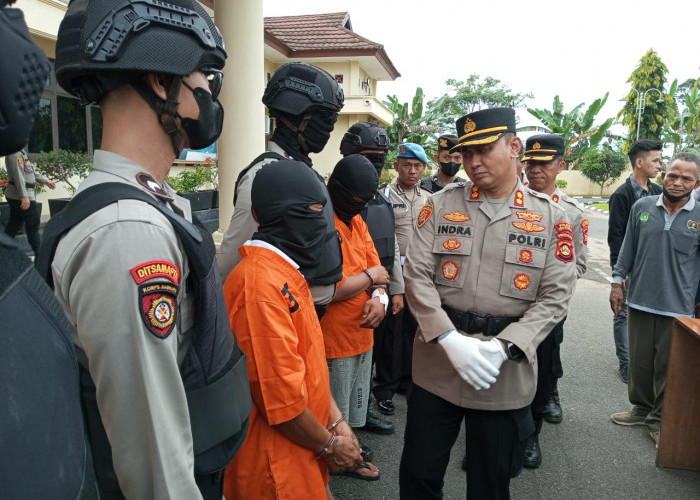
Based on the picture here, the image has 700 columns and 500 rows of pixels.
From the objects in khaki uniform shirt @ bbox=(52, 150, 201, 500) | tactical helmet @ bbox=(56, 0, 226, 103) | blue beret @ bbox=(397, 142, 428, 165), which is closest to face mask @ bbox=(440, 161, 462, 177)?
blue beret @ bbox=(397, 142, 428, 165)

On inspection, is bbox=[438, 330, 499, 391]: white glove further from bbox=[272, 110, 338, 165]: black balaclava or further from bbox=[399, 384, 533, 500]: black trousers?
bbox=[272, 110, 338, 165]: black balaclava

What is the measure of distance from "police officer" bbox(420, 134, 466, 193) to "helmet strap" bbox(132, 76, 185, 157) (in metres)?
4.44

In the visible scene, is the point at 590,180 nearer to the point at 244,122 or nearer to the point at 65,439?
the point at 244,122

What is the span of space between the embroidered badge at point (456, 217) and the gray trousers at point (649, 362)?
2326 mm

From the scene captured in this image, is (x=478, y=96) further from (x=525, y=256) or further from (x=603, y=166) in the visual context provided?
(x=525, y=256)

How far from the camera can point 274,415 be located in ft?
5.02

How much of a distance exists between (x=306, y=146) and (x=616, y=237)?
11.5 ft

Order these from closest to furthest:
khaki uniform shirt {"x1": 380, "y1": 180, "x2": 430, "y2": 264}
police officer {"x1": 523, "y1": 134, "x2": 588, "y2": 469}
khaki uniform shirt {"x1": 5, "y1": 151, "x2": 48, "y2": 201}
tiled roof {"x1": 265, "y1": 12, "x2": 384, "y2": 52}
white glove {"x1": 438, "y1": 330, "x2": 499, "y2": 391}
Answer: white glove {"x1": 438, "y1": 330, "x2": 499, "y2": 391} < police officer {"x1": 523, "y1": 134, "x2": 588, "y2": 469} < khaki uniform shirt {"x1": 380, "y1": 180, "x2": 430, "y2": 264} < khaki uniform shirt {"x1": 5, "y1": 151, "x2": 48, "y2": 201} < tiled roof {"x1": 265, "y1": 12, "x2": 384, "y2": 52}

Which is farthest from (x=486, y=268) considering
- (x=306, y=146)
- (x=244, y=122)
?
(x=244, y=122)

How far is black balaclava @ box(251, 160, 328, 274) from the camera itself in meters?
1.80

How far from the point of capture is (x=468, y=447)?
2311mm

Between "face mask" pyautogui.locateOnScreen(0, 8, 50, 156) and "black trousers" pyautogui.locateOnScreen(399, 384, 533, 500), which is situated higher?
"face mask" pyautogui.locateOnScreen(0, 8, 50, 156)

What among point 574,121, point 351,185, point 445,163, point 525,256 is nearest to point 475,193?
point 525,256

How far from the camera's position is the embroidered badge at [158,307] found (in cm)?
93
